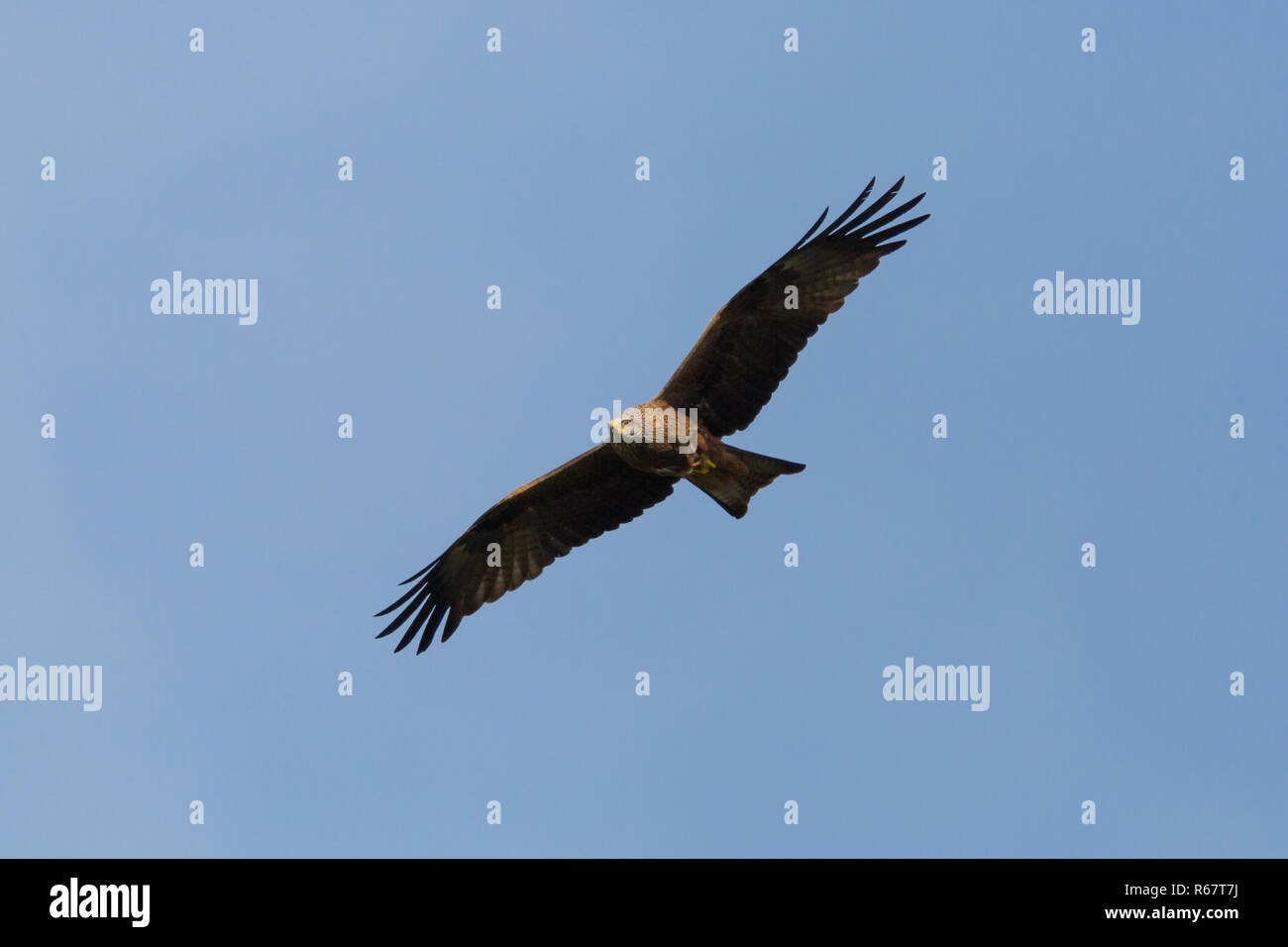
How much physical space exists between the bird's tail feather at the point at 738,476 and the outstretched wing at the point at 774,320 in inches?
14.7

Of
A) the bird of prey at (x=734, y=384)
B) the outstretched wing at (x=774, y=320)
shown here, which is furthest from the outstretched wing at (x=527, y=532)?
the outstretched wing at (x=774, y=320)

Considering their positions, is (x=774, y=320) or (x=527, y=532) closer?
(x=774, y=320)

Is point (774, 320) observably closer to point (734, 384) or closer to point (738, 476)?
point (734, 384)

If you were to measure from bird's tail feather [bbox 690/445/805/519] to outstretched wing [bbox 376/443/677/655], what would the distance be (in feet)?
1.69

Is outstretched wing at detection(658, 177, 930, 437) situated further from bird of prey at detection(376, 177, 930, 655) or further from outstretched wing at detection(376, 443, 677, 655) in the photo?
outstretched wing at detection(376, 443, 677, 655)

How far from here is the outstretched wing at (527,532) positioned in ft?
41.7

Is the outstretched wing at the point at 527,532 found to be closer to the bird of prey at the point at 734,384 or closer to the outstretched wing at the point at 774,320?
the bird of prey at the point at 734,384

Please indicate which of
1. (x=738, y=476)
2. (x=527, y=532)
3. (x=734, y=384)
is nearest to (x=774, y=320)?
(x=734, y=384)

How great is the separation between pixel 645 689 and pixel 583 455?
2411 millimetres

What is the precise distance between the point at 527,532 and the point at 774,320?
3342 mm

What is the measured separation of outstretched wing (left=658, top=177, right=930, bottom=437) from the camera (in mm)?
11820

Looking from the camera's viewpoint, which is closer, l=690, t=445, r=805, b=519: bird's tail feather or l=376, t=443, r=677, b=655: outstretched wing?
l=690, t=445, r=805, b=519: bird's tail feather

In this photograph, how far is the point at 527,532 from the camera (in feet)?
43.5

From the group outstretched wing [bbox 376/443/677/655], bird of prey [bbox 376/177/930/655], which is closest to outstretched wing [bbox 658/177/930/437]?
bird of prey [bbox 376/177/930/655]
